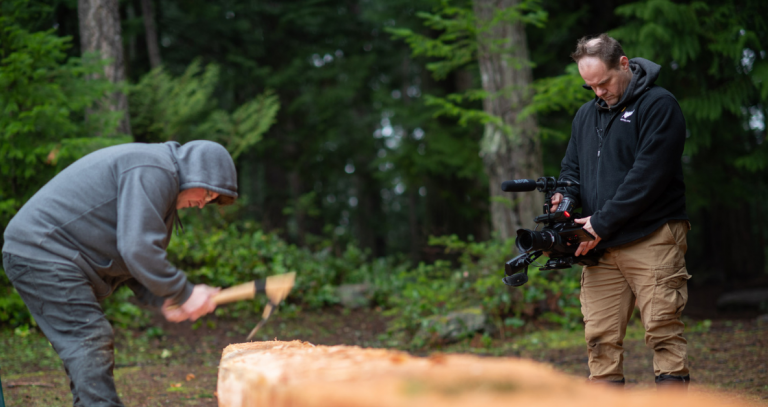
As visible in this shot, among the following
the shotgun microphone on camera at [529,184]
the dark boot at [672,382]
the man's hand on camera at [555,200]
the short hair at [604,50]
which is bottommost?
the dark boot at [672,382]

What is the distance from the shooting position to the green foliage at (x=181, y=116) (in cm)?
851

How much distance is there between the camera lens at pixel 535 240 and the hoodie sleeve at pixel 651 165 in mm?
293

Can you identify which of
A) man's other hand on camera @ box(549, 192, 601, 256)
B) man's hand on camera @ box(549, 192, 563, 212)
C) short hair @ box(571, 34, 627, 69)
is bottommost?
man's other hand on camera @ box(549, 192, 601, 256)

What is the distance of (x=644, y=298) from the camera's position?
303 centimetres

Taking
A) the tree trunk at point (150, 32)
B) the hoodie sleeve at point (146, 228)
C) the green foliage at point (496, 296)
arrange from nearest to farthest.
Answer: the hoodie sleeve at point (146, 228), the green foliage at point (496, 296), the tree trunk at point (150, 32)

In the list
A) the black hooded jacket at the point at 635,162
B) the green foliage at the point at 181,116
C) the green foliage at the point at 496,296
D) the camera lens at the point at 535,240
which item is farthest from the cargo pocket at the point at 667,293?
the green foliage at the point at 181,116

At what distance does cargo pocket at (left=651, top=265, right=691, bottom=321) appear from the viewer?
2.94 meters

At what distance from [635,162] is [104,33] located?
23.8 ft

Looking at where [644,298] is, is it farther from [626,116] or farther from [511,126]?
[511,126]

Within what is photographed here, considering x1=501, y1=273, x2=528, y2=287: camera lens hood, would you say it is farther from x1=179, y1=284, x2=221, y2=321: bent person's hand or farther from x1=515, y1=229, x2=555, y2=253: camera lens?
x1=179, y1=284, x2=221, y2=321: bent person's hand

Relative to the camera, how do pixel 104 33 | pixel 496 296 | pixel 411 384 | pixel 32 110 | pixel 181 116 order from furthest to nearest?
pixel 181 116 < pixel 104 33 < pixel 496 296 < pixel 32 110 < pixel 411 384

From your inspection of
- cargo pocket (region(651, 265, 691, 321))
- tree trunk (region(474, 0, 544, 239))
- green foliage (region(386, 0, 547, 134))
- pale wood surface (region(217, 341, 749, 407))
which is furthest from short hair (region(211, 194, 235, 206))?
tree trunk (region(474, 0, 544, 239))

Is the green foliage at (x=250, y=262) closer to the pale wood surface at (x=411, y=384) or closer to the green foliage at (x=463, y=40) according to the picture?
the green foliage at (x=463, y=40)

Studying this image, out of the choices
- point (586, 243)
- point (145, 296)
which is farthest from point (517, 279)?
point (145, 296)
